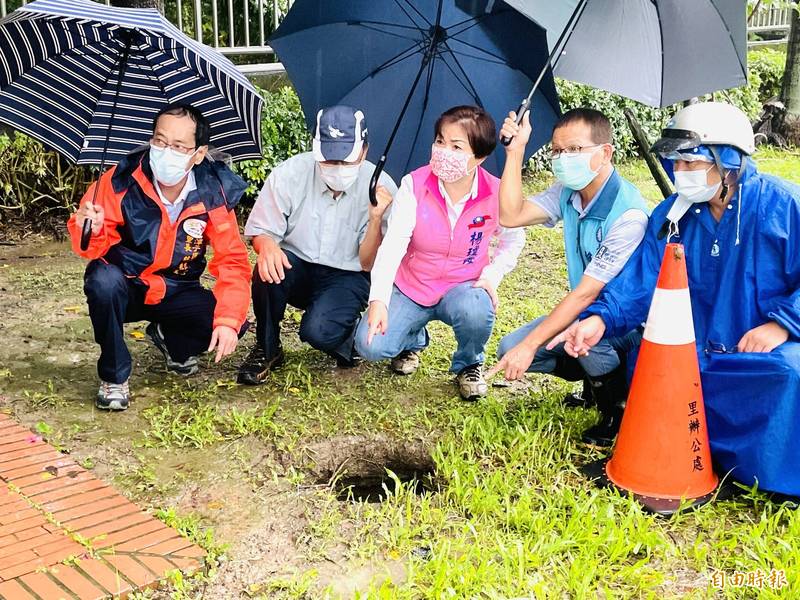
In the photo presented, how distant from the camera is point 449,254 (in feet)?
13.5

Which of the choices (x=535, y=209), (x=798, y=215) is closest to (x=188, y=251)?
(x=535, y=209)

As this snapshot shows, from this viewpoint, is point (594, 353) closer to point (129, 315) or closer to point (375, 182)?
point (375, 182)

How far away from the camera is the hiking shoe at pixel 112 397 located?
3.84 metres

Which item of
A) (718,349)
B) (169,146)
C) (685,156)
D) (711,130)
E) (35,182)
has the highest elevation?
(711,130)

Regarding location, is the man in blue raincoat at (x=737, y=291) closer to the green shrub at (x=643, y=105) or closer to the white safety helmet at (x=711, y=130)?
the white safety helmet at (x=711, y=130)

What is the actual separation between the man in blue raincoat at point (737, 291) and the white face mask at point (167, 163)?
1.85 m

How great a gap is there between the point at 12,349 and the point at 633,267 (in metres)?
3.15

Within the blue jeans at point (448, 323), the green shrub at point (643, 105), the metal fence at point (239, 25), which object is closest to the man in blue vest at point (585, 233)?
the blue jeans at point (448, 323)

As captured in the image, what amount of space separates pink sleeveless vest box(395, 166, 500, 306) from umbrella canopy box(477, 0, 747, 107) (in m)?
0.71

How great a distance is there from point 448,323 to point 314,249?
0.77 meters

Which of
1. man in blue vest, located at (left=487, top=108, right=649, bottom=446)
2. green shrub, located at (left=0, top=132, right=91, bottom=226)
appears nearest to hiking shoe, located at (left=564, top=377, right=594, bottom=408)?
man in blue vest, located at (left=487, top=108, right=649, bottom=446)

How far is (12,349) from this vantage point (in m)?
4.49

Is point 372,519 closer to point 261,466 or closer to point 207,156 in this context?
point 261,466

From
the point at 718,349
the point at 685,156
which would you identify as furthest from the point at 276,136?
the point at 718,349
